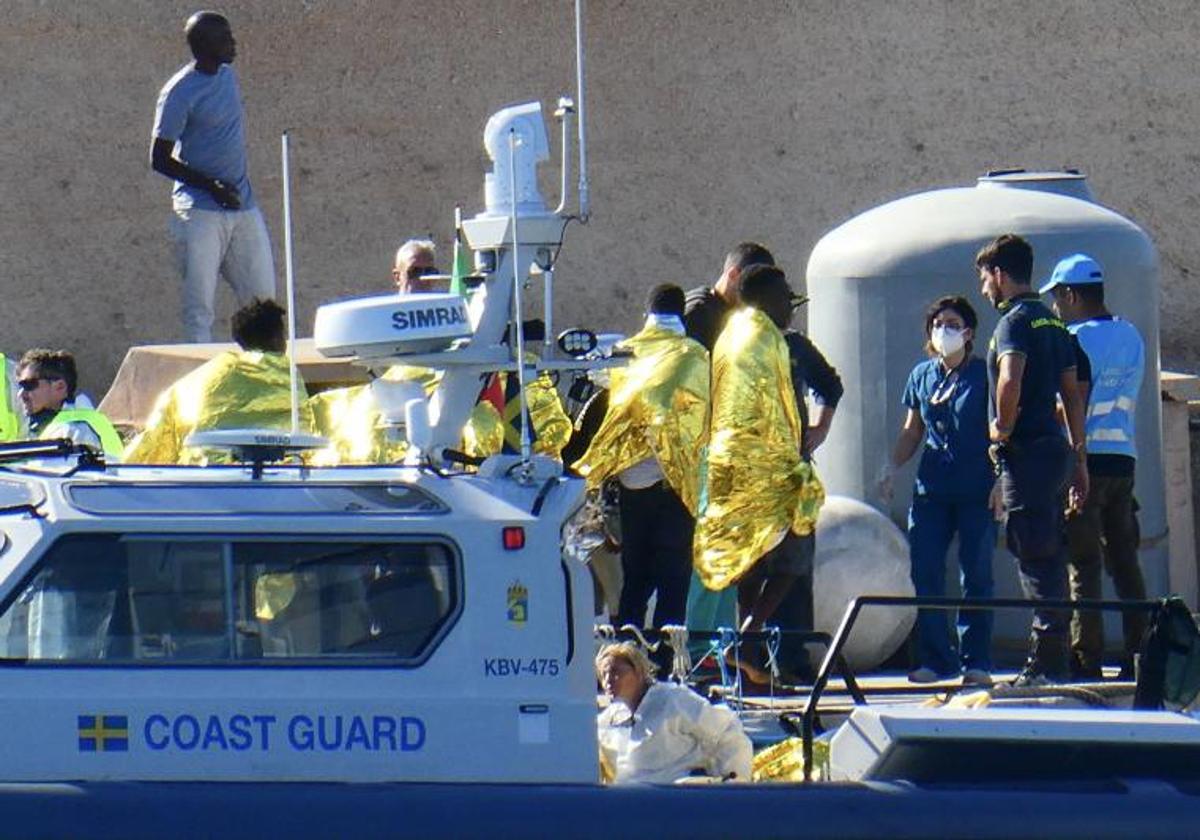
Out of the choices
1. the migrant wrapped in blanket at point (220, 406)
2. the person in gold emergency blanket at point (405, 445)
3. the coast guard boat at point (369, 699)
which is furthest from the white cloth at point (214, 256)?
the coast guard boat at point (369, 699)

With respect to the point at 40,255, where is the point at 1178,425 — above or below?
below

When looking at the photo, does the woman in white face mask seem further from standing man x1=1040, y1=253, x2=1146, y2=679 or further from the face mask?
standing man x1=1040, y1=253, x2=1146, y2=679

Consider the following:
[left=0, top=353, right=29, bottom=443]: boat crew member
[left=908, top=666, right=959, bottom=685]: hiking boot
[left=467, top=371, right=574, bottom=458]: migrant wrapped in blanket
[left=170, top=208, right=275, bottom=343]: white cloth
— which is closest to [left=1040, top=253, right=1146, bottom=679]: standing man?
[left=908, top=666, right=959, bottom=685]: hiking boot

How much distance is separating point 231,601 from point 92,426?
3.15m

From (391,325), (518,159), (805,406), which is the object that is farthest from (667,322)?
(391,325)

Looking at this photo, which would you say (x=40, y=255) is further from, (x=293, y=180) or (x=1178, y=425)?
(x=1178, y=425)

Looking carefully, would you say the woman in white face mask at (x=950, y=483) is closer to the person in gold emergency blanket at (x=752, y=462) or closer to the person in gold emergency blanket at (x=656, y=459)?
the person in gold emergency blanket at (x=752, y=462)

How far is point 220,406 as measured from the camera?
320 inches

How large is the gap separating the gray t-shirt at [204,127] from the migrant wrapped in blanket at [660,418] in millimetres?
3106

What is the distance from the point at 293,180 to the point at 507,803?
945 centimetres

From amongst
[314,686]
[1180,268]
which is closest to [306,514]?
[314,686]

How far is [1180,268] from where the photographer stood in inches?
583

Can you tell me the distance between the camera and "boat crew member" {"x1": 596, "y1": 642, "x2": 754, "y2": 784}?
21.5 feet

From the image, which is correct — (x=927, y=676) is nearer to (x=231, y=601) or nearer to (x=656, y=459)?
(x=656, y=459)
